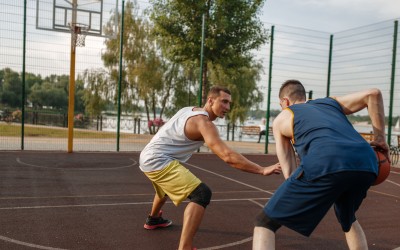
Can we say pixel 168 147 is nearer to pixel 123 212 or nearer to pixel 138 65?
pixel 123 212

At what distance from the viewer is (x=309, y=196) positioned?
250 centimetres

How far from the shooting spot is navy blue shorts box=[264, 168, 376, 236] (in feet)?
8.05

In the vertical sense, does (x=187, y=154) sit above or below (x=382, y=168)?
below

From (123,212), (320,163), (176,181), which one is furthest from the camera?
(123,212)

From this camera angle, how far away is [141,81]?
20.6 meters

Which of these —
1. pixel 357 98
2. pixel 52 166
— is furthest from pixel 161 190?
pixel 52 166

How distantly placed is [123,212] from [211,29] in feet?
31.0

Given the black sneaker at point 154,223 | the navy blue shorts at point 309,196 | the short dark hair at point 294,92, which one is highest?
the short dark hair at point 294,92

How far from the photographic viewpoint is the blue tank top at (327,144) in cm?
242

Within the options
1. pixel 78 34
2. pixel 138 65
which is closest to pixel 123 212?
pixel 78 34

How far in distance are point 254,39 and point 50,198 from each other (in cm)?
994

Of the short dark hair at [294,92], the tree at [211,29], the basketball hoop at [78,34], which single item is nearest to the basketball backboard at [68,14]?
the basketball hoop at [78,34]

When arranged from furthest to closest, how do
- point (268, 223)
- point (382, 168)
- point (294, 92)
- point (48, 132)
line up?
point (48, 132)
point (294, 92)
point (382, 168)
point (268, 223)

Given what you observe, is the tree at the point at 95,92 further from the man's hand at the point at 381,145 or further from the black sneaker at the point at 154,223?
the man's hand at the point at 381,145
